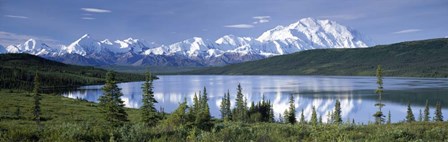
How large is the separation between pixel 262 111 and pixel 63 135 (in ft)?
369

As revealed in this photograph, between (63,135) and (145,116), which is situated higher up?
(63,135)

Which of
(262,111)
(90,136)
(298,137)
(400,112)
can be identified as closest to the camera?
(90,136)

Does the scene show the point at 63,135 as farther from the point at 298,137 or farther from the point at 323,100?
the point at 323,100

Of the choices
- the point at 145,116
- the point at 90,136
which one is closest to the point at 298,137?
the point at 90,136

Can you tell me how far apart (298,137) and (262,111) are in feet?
357

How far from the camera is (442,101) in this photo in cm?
15112

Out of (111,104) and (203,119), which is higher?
(203,119)

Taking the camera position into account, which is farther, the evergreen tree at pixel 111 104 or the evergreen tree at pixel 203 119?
the evergreen tree at pixel 111 104

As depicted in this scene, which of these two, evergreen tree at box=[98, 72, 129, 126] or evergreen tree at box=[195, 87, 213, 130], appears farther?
evergreen tree at box=[98, 72, 129, 126]

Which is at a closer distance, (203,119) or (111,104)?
(203,119)

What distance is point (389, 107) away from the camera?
5571 inches

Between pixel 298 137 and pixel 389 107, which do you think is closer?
pixel 298 137

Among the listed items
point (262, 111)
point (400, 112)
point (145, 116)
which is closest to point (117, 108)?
point (145, 116)

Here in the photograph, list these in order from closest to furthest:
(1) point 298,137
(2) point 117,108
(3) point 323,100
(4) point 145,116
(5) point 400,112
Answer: (1) point 298,137, (2) point 117,108, (4) point 145,116, (5) point 400,112, (3) point 323,100
